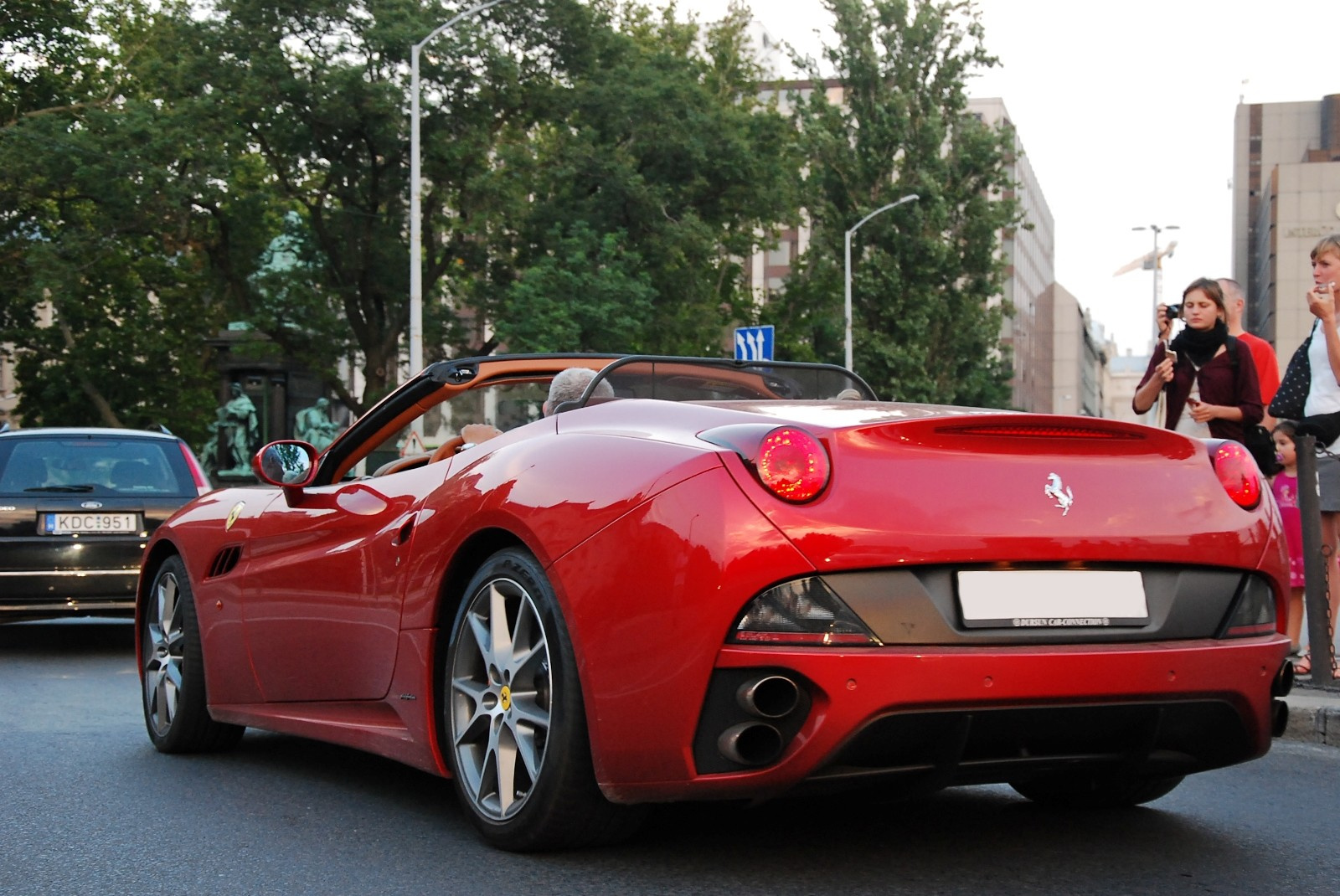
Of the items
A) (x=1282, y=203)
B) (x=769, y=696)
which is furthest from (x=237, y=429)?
(x=1282, y=203)

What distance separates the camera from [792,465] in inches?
142

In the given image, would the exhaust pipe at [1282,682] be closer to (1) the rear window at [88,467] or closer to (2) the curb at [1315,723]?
(2) the curb at [1315,723]

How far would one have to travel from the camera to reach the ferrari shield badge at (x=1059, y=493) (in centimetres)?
374

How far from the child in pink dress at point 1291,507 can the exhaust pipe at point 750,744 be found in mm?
5304

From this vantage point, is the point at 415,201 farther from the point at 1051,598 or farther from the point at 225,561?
the point at 1051,598

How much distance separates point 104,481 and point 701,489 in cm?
806

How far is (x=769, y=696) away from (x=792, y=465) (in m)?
0.48

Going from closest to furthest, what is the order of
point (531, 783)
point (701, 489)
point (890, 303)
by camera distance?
1. point (701, 489)
2. point (531, 783)
3. point (890, 303)

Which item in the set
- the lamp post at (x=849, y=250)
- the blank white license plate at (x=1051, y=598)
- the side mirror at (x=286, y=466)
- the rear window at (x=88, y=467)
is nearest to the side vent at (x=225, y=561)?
the side mirror at (x=286, y=466)

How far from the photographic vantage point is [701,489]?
359cm

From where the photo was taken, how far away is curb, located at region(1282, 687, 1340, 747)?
6.54 metres

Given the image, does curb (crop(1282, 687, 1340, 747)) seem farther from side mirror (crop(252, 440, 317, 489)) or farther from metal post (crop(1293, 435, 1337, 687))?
side mirror (crop(252, 440, 317, 489))

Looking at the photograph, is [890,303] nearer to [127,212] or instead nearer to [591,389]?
[127,212]

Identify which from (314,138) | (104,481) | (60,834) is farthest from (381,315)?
(60,834)
